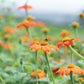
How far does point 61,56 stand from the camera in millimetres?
1779

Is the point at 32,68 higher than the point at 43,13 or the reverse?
the reverse

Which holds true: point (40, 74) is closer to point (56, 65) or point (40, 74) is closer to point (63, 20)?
point (56, 65)

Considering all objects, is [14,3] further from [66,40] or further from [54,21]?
[54,21]

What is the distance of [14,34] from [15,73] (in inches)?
54.7

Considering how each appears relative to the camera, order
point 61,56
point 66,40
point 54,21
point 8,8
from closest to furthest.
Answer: point 66,40, point 61,56, point 8,8, point 54,21

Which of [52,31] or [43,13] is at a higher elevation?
[43,13]

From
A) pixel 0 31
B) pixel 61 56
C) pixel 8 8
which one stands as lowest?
pixel 61 56

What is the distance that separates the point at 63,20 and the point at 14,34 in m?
2.27

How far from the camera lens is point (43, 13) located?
4.34 m

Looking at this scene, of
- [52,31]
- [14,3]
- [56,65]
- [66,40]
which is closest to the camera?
[66,40]

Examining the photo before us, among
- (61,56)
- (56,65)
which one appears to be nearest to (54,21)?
(61,56)

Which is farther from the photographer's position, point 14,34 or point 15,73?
point 14,34

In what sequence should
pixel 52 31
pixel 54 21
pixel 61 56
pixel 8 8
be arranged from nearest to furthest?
pixel 61 56 < pixel 8 8 < pixel 52 31 < pixel 54 21

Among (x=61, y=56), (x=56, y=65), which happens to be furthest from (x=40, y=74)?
(x=61, y=56)
